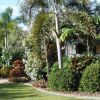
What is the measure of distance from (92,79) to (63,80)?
1.73m

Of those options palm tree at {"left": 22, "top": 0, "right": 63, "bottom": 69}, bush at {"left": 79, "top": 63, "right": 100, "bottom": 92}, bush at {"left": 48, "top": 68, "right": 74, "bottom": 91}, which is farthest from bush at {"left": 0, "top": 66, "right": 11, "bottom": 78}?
bush at {"left": 79, "top": 63, "right": 100, "bottom": 92}

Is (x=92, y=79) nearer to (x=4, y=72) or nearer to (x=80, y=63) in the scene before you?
(x=80, y=63)

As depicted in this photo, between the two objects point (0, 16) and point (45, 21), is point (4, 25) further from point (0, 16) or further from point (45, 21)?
point (45, 21)

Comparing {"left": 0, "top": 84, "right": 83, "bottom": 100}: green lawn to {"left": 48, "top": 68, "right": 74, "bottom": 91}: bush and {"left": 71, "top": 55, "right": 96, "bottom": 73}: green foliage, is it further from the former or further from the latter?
{"left": 71, "top": 55, "right": 96, "bottom": 73}: green foliage

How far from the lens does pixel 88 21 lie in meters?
20.5

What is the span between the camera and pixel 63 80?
20281 mm

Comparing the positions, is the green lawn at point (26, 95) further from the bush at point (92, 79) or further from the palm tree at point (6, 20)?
the palm tree at point (6, 20)

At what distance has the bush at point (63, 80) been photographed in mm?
20156

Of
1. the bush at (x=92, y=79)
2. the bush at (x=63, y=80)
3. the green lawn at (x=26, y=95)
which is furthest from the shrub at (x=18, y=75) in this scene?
the bush at (x=92, y=79)

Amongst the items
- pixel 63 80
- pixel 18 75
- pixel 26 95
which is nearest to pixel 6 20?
pixel 18 75

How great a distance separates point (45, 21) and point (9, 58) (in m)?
15.5

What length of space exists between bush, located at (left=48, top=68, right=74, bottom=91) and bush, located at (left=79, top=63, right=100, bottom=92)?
825 millimetres

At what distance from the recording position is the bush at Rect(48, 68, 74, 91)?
20.2 m

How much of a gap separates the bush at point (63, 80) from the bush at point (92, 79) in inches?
32.5
